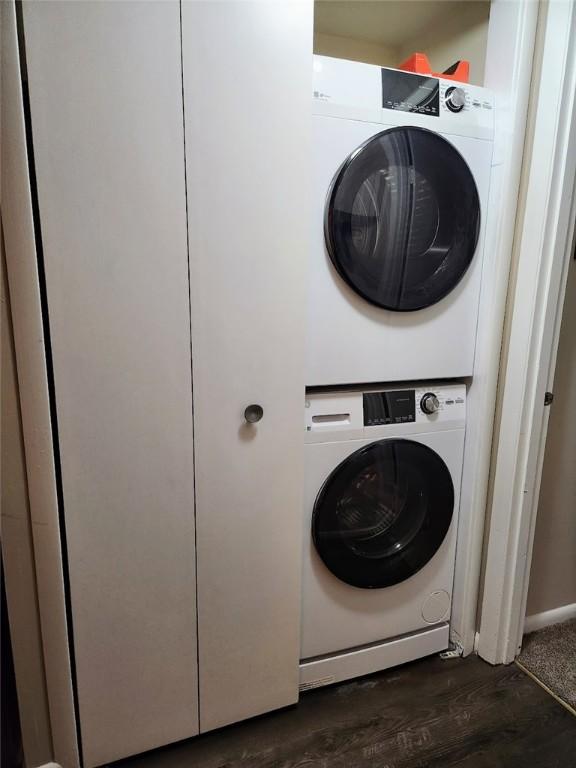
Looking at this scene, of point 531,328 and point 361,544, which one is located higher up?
point 531,328

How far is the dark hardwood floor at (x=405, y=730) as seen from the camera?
Answer: 1.21 metres

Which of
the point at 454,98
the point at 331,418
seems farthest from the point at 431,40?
the point at 331,418

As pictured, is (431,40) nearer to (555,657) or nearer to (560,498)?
(560,498)

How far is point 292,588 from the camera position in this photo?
127 centimetres

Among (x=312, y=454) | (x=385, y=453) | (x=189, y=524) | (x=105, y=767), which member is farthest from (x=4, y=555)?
(x=385, y=453)

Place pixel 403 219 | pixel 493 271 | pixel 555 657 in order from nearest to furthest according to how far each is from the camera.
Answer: pixel 403 219, pixel 493 271, pixel 555 657

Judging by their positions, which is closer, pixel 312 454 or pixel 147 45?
pixel 147 45

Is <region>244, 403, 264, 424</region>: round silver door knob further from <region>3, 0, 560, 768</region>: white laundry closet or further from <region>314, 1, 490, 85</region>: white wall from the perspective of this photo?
<region>314, 1, 490, 85</region>: white wall

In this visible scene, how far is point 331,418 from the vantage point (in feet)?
4.25

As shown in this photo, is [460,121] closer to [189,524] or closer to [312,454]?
[312,454]

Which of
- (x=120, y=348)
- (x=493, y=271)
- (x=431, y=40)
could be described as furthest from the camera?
(x=431, y=40)

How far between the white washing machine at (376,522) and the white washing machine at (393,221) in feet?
0.38

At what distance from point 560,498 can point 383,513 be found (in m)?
0.74

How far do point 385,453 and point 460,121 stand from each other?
A: 0.99 m
